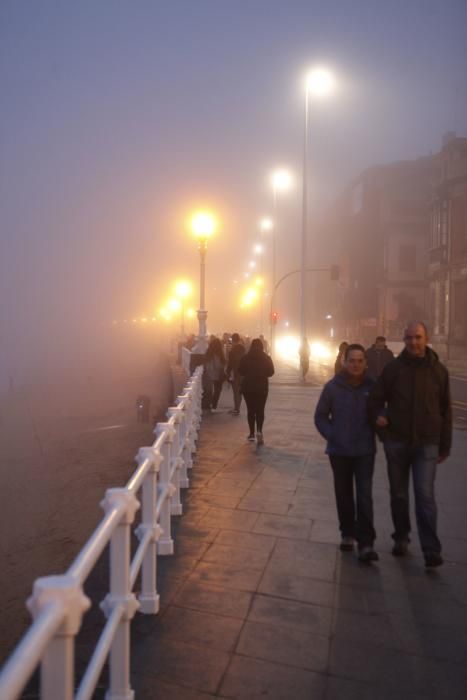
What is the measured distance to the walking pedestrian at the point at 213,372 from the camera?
14.0 metres

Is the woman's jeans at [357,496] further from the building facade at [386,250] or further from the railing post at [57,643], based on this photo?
the building facade at [386,250]

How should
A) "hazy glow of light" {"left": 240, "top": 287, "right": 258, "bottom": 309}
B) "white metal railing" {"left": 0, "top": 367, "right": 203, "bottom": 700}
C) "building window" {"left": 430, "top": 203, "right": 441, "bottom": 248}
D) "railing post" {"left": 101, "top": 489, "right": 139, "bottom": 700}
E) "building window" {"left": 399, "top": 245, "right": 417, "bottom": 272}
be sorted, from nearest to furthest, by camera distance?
"white metal railing" {"left": 0, "top": 367, "right": 203, "bottom": 700}, "railing post" {"left": 101, "top": 489, "right": 139, "bottom": 700}, "building window" {"left": 430, "top": 203, "right": 441, "bottom": 248}, "hazy glow of light" {"left": 240, "top": 287, "right": 258, "bottom": 309}, "building window" {"left": 399, "top": 245, "right": 417, "bottom": 272}

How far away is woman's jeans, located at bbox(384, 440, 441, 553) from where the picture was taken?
4879mm

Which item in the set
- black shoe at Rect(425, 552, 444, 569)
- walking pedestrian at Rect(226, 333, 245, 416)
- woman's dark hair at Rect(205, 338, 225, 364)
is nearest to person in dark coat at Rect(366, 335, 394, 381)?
walking pedestrian at Rect(226, 333, 245, 416)

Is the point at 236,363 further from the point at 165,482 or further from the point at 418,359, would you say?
the point at 418,359

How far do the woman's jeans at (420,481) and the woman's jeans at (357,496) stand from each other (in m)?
0.20

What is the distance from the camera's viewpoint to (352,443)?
5.14 m

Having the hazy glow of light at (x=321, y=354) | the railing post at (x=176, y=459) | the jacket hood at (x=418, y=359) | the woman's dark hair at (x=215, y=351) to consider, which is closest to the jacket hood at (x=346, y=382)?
the jacket hood at (x=418, y=359)

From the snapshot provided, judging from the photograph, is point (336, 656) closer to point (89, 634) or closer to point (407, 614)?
point (407, 614)

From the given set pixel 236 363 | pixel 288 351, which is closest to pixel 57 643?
pixel 236 363

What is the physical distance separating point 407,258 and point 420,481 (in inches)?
2458

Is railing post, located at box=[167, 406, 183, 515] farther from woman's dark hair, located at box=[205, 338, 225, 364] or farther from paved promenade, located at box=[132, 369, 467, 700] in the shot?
woman's dark hair, located at box=[205, 338, 225, 364]

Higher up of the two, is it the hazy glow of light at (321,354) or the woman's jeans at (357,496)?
the woman's jeans at (357,496)

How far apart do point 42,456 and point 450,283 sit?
35.7 meters
